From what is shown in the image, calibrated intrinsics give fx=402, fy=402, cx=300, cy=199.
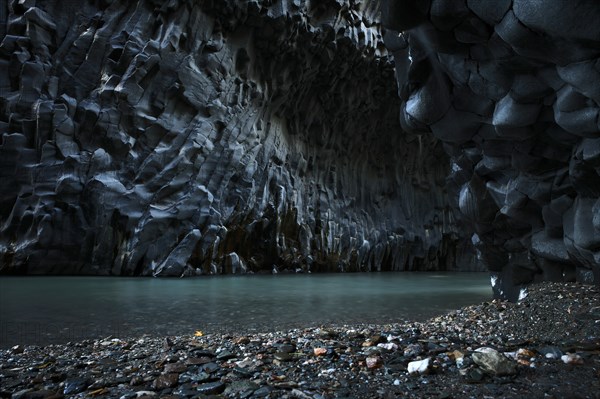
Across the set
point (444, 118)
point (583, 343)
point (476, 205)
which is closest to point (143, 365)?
point (583, 343)

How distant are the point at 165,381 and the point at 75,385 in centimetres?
67

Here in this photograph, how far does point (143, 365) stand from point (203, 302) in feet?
17.7

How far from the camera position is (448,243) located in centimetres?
3566

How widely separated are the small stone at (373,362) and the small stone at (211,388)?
3.88ft

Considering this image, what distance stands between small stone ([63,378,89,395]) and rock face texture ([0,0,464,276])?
1484cm

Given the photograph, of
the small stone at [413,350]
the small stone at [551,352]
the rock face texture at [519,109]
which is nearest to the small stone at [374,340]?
the small stone at [413,350]

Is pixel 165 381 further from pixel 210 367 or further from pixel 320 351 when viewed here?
pixel 320 351

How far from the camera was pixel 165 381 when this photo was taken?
2.97m

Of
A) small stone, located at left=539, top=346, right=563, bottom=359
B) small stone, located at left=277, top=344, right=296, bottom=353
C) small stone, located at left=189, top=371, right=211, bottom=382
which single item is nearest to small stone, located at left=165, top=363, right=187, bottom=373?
small stone, located at left=189, top=371, right=211, bottom=382

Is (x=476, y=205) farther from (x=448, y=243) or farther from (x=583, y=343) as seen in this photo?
(x=448, y=243)

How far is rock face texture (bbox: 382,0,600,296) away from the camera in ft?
11.3

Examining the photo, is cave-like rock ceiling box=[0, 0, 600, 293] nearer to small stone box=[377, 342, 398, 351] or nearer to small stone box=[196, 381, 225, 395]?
small stone box=[377, 342, 398, 351]

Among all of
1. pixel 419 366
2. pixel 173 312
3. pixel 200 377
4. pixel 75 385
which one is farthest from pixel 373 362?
pixel 173 312

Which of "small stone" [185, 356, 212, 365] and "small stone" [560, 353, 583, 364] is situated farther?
"small stone" [185, 356, 212, 365]
